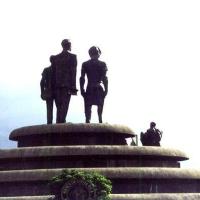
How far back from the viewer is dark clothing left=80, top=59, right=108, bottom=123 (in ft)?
77.4

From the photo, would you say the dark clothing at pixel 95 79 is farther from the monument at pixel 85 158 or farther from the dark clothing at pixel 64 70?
the dark clothing at pixel 64 70

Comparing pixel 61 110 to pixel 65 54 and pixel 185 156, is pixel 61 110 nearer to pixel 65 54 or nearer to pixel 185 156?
pixel 65 54

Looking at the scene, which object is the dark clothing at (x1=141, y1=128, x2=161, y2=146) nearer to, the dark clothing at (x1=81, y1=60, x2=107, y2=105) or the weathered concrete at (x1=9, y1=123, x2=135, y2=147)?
the weathered concrete at (x1=9, y1=123, x2=135, y2=147)

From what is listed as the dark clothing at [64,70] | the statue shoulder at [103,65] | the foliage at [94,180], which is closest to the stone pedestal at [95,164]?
the foliage at [94,180]

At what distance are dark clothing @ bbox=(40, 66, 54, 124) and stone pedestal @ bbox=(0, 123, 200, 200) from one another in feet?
5.12

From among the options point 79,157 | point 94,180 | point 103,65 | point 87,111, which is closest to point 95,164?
point 79,157

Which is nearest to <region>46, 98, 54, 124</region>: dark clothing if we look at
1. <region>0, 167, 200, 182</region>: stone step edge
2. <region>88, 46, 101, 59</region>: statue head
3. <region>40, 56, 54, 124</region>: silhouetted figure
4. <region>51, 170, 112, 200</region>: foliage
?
<region>40, 56, 54, 124</region>: silhouetted figure

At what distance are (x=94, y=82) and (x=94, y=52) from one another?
3.51 ft

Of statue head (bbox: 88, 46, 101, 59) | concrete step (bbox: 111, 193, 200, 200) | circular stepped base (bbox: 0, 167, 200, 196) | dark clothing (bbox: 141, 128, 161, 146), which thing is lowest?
concrete step (bbox: 111, 193, 200, 200)

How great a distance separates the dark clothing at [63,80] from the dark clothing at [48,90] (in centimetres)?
19

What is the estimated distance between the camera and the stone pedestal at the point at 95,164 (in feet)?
65.0

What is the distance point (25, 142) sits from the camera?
22797 millimetres

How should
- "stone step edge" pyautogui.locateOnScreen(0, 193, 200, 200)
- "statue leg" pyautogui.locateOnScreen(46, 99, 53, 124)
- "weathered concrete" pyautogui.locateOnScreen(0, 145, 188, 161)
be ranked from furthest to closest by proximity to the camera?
1. "statue leg" pyautogui.locateOnScreen(46, 99, 53, 124)
2. "weathered concrete" pyautogui.locateOnScreen(0, 145, 188, 161)
3. "stone step edge" pyautogui.locateOnScreen(0, 193, 200, 200)

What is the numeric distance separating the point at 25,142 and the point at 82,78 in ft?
10.4
